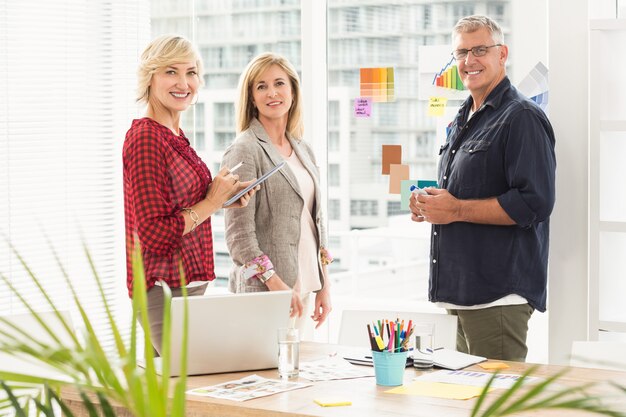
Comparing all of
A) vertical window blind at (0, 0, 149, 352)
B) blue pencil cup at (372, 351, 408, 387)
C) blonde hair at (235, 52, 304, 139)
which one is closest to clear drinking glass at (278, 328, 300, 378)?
blue pencil cup at (372, 351, 408, 387)

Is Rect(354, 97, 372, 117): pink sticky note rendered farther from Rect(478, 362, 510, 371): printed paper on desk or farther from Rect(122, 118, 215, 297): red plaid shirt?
Rect(478, 362, 510, 371): printed paper on desk

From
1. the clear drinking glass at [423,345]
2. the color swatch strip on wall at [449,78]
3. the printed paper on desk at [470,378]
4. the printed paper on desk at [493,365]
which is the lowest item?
the printed paper on desk at [470,378]

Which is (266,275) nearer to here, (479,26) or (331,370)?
(331,370)

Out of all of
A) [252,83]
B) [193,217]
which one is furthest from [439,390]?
[252,83]

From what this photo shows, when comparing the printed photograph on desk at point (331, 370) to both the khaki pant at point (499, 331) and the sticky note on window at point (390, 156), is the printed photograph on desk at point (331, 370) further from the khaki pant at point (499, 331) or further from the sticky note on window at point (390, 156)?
the sticky note on window at point (390, 156)

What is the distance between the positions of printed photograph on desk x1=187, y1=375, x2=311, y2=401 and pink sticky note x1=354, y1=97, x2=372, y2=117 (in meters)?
2.16

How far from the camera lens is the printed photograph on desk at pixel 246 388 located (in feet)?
7.05

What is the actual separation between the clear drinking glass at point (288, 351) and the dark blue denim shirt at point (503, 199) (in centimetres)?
102

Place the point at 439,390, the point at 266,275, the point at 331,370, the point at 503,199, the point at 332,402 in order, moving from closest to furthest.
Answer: the point at 332,402 < the point at 439,390 < the point at 331,370 < the point at 503,199 < the point at 266,275

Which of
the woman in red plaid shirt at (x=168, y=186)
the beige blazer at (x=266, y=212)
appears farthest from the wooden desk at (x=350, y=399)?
the beige blazer at (x=266, y=212)

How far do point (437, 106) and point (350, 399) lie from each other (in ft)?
7.19

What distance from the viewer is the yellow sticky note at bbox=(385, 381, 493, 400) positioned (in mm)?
2123

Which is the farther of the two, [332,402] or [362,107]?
[362,107]

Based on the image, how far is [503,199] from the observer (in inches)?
119
